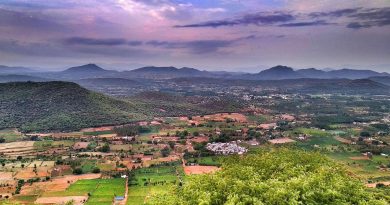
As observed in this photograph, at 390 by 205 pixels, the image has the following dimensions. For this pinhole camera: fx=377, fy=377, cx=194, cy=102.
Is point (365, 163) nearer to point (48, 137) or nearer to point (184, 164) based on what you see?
point (184, 164)

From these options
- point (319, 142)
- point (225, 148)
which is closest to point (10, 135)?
point (225, 148)

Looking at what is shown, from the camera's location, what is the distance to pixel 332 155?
115750 mm

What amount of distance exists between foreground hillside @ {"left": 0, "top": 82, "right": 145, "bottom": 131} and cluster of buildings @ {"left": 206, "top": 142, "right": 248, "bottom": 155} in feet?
199

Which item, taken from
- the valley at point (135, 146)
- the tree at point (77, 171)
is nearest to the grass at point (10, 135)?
the valley at point (135, 146)

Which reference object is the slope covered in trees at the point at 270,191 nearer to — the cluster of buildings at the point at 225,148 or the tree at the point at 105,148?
the cluster of buildings at the point at 225,148

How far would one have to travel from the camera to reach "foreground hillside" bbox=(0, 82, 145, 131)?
535 feet

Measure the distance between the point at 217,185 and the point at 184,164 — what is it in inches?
2783

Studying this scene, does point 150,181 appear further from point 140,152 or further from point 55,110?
point 55,110

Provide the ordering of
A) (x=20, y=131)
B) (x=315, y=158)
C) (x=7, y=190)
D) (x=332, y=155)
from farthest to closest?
(x=20, y=131), (x=332, y=155), (x=7, y=190), (x=315, y=158)

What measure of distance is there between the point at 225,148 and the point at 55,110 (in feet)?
306

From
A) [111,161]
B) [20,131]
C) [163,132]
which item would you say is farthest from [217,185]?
[20,131]

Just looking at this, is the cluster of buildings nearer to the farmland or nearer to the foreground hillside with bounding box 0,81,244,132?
the farmland

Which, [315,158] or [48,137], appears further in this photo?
[48,137]

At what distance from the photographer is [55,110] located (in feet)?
584
